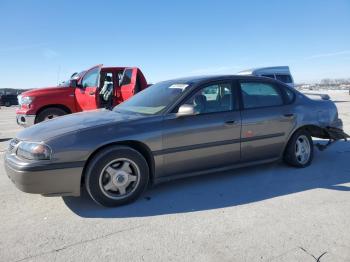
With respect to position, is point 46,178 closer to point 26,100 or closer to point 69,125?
point 69,125

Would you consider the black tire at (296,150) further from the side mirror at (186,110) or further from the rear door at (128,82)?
the rear door at (128,82)

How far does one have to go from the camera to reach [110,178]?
3.77 meters

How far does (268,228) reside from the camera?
3195 mm

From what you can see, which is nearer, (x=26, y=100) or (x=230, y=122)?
(x=230, y=122)

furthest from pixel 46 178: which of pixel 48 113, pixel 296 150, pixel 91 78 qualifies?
pixel 91 78

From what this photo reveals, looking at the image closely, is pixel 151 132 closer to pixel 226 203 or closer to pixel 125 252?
pixel 226 203

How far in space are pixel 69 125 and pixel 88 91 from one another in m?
5.37

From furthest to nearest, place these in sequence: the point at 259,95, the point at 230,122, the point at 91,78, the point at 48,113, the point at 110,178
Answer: the point at 91,78 → the point at 48,113 → the point at 259,95 → the point at 230,122 → the point at 110,178

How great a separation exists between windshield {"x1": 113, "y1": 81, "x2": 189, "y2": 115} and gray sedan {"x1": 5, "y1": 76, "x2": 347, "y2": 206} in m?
0.02

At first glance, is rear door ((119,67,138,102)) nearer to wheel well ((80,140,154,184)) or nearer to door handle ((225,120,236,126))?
door handle ((225,120,236,126))

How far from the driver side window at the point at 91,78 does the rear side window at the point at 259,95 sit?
17.5ft

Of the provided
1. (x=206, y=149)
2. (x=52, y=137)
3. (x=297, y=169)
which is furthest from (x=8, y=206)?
(x=297, y=169)

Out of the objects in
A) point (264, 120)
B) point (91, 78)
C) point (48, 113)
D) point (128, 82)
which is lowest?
point (48, 113)

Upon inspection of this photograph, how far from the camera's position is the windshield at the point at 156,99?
4.30 meters
